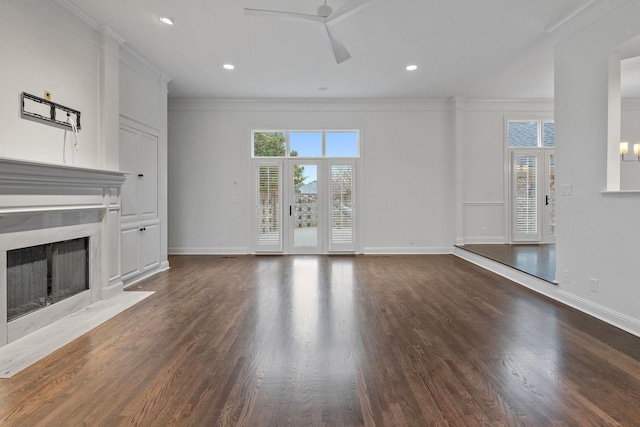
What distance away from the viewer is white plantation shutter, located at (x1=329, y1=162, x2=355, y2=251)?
6.67 metres

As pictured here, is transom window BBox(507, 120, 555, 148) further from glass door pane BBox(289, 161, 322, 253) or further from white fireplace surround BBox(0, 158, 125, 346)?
white fireplace surround BBox(0, 158, 125, 346)

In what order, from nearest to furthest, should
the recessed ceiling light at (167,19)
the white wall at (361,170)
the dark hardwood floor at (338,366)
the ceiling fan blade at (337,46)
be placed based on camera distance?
1. the dark hardwood floor at (338,366)
2. the ceiling fan blade at (337,46)
3. the recessed ceiling light at (167,19)
4. the white wall at (361,170)

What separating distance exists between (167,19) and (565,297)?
5.35 m

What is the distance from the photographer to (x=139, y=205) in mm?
4578

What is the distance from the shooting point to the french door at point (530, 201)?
21.9ft

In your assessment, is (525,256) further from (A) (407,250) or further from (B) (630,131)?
(B) (630,131)

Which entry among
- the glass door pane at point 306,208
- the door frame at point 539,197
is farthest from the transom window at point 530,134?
the glass door pane at point 306,208

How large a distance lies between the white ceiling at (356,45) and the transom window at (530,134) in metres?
0.73

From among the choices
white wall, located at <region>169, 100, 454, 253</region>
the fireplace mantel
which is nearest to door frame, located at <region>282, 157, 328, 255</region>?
white wall, located at <region>169, 100, 454, 253</region>

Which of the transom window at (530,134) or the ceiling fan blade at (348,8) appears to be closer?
the ceiling fan blade at (348,8)

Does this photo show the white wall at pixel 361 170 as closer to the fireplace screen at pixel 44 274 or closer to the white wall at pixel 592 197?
the white wall at pixel 592 197

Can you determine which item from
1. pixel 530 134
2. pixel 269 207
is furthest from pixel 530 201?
pixel 269 207

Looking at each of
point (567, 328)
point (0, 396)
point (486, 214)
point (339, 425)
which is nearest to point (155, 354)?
point (0, 396)

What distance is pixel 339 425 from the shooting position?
5.22 feet
